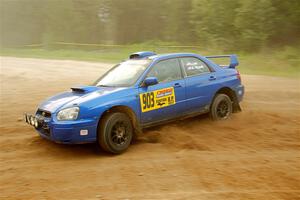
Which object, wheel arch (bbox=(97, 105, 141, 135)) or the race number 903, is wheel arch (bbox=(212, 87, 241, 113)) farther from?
wheel arch (bbox=(97, 105, 141, 135))

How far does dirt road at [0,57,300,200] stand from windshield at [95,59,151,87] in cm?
101

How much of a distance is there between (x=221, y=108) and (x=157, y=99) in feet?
5.84

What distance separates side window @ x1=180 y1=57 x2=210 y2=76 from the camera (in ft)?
24.5

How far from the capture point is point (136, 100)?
6.43m

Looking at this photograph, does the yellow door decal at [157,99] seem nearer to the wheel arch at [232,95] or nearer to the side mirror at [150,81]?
the side mirror at [150,81]

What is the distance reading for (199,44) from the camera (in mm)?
32875

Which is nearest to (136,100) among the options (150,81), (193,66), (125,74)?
(150,81)

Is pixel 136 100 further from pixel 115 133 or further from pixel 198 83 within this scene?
pixel 198 83

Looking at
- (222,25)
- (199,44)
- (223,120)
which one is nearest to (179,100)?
(223,120)

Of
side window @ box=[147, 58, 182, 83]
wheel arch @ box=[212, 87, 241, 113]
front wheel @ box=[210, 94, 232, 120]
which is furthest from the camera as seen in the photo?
wheel arch @ box=[212, 87, 241, 113]

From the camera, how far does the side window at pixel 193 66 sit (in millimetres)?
7465

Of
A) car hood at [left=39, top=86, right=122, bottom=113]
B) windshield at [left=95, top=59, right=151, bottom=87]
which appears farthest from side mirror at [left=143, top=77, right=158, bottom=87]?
car hood at [left=39, top=86, right=122, bottom=113]

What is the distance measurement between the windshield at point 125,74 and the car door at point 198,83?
0.87 meters

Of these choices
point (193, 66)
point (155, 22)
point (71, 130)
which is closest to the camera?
point (71, 130)
